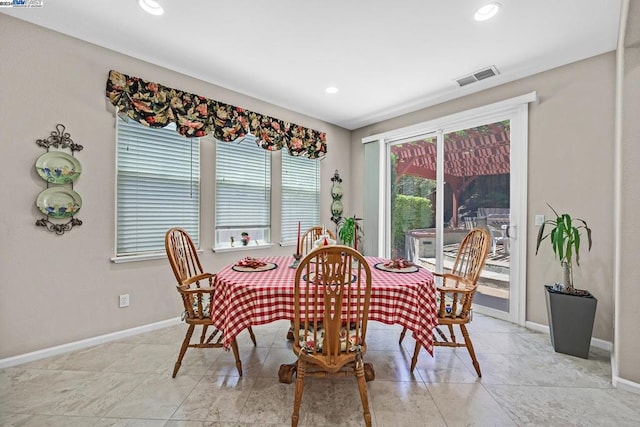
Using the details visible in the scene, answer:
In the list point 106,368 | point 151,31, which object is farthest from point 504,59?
point 106,368

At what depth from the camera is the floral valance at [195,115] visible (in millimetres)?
2590

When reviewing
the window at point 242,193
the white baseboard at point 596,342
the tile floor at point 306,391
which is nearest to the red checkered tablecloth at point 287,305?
the tile floor at point 306,391

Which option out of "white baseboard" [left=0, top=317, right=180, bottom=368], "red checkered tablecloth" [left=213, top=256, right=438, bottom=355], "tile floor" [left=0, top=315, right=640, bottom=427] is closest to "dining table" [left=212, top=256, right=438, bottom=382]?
"red checkered tablecloth" [left=213, top=256, right=438, bottom=355]

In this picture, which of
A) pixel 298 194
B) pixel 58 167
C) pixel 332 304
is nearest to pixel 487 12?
pixel 332 304

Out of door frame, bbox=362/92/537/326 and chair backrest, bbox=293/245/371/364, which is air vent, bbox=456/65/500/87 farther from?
chair backrest, bbox=293/245/371/364

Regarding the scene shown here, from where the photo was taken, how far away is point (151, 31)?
7.64 ft

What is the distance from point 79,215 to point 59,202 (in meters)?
0.17

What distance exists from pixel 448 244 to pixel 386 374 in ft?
7.01

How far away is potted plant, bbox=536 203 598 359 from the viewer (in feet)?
7.43

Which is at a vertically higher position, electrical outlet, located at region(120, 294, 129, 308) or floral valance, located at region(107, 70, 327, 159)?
floral valance, located at region(107, 70, 327, 159)

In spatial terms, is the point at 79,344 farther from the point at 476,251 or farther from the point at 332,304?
the point at 476,251

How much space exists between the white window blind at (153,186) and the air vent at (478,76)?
308 cm

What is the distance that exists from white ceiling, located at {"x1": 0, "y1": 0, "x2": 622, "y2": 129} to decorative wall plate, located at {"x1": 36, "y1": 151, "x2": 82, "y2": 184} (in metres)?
1.05

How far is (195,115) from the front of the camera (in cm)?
300
